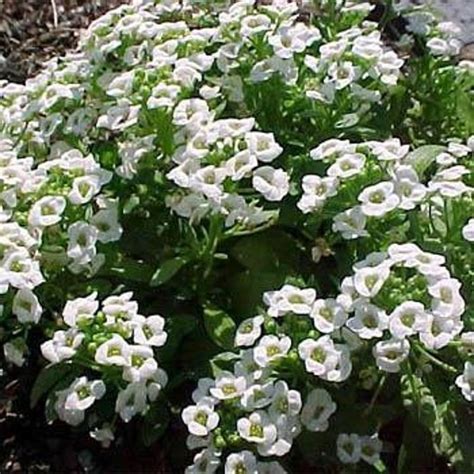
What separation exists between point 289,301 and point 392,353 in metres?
0.27

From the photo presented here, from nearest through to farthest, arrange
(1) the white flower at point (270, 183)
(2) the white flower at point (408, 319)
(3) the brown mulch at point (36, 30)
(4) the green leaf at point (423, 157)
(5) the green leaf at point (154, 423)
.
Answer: (2) the white flower at point (408, 319) → (1) the white flower at point (270, 183) → (5) the green leaf at point (154, 423) → (4) the green leaf at point (423, 157) → (3) the brown mulch at point (36, 30)

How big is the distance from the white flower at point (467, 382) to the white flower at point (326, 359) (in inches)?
9.1

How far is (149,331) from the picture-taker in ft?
A: 8.73

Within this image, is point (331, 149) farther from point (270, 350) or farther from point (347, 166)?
point (270, 350)

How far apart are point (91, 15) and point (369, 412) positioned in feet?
8.02

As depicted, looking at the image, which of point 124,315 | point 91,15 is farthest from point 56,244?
point 91,15

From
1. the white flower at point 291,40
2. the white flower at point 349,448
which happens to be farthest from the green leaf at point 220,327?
the white flower at point 291,40

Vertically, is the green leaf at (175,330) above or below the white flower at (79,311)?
below

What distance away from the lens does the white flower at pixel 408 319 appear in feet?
7.97

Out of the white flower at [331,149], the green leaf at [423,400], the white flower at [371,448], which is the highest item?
the white flower at [331,149]

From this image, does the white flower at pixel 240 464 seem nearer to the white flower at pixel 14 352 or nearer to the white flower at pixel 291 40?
the white flower at pixel 14 352

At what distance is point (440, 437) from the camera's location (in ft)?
8.70

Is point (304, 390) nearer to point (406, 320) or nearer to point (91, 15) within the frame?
point (406, 320)

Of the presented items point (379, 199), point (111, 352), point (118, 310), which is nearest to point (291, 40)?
point (379, 199)
